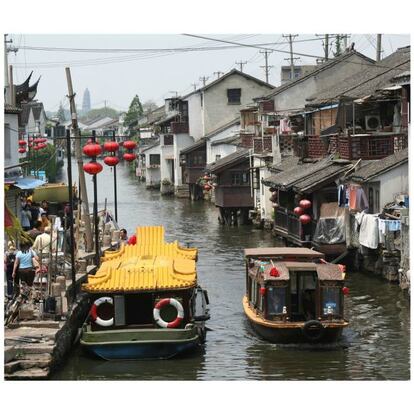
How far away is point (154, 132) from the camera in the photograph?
307 ft

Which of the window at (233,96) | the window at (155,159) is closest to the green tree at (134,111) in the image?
the window at (155,159)

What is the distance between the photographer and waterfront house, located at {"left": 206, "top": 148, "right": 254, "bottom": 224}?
51375mm

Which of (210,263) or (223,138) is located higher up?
(223,138)

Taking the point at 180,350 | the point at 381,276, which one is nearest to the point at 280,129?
the point at 381,276

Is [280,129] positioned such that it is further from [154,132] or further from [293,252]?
[154,132]

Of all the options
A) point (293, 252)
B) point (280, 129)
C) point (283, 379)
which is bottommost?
point (283, 379)

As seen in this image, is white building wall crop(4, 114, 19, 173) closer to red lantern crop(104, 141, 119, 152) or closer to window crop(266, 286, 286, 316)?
red lantern crop(104, 141, 119, 152)

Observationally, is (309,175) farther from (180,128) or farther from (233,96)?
(180,128)

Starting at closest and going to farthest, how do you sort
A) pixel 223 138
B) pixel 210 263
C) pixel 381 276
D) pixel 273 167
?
1. pixel 381 276
2. pixel 210 263
3. pixel 273 167
4. pixel 223 138

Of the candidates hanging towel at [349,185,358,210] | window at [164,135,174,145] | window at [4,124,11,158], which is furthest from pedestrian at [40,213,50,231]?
window at [164,135,174,145]

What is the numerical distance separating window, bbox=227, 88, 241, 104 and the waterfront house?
60.0ft

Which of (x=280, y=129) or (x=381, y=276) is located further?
(x=280, y=129)

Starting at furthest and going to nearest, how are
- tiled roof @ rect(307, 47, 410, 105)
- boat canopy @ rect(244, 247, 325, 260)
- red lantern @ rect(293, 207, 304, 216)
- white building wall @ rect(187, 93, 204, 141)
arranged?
white building wall @ rect(187, 93, 204, 141)
tiled roof @ rect(307, 47, 410, 105)
red lantern @ rect(293, 207, 304, 216)
boat canopy @ rect(244, 247, 325, 260)

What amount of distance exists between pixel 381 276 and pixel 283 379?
11428mm
